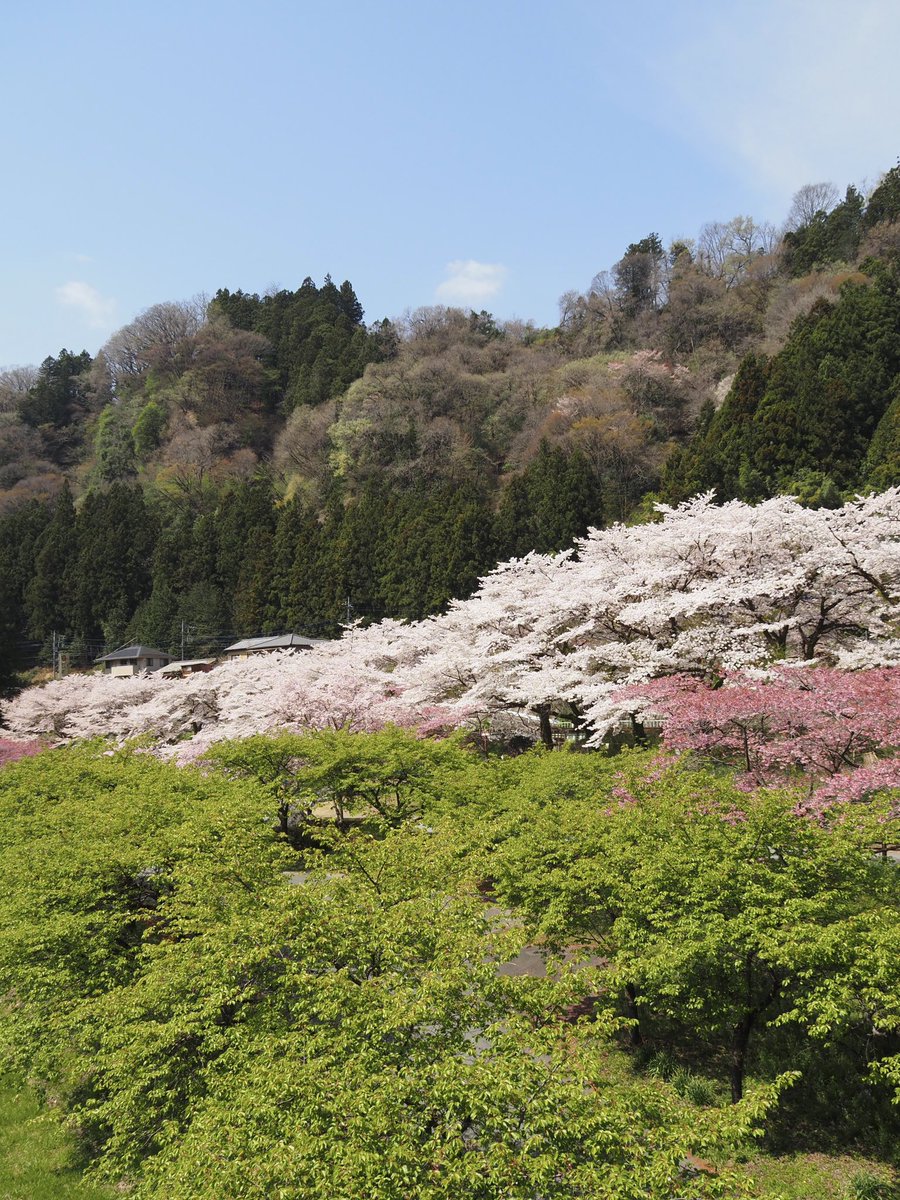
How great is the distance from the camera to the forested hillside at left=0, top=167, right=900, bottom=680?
36406mm

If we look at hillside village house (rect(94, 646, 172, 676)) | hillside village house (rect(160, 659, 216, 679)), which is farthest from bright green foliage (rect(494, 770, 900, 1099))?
hillside village house (rect(94, 646, 172, 676))

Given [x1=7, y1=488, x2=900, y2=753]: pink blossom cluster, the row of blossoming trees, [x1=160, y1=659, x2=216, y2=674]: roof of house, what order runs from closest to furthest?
the row of blossoming trees → [x1=7, y1=488, x2=900, y2=753]: pink blossom cluster → [x1=160, y1=659, x2=216, y2=674]: roof of house

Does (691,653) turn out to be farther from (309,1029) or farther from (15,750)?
(15,750)

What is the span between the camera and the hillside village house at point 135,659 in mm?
47406

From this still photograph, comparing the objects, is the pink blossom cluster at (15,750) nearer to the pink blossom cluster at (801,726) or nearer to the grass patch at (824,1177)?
the pink blossom cluster at (801,726)

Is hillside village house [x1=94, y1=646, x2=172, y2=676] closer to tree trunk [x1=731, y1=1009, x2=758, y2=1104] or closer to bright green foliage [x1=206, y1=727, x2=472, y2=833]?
bright green foliage [x1=206, y1=727, x2=472, y2=833]

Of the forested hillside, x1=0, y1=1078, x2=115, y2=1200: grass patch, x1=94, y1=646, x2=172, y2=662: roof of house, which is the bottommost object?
x1=0, y1=1078, x2=115, y2=1200: grass patch

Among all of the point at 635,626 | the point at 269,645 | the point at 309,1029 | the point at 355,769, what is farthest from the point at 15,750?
the point at 309,1029

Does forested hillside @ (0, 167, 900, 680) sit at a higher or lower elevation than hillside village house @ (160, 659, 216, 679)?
higher

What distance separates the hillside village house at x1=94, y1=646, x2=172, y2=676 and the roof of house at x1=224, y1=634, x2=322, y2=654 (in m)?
6.78

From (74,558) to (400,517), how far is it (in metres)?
25.6

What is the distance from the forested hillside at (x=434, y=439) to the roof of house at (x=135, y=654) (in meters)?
2.40

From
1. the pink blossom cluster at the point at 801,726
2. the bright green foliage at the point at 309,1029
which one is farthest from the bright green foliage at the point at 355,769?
the pink blossom cluster at the point at 801,726

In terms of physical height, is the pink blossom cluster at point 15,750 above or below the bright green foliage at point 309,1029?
below
